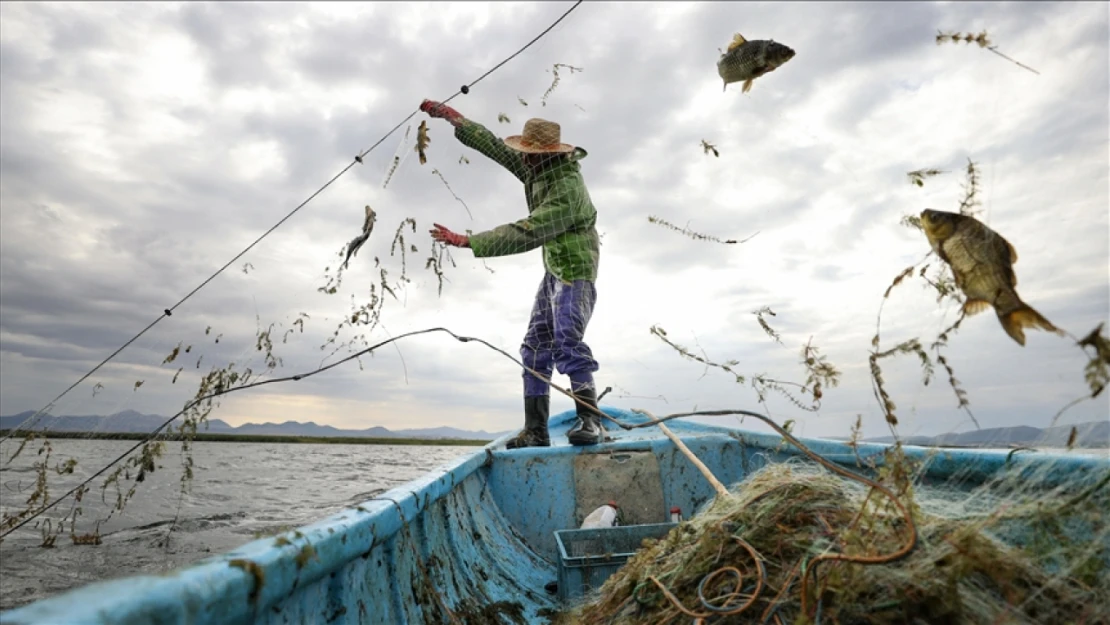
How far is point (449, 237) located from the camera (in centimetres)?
422

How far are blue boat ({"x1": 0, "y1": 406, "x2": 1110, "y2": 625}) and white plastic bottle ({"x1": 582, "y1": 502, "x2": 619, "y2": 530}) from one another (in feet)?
0.95

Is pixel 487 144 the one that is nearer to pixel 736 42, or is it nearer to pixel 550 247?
pixel 550 247

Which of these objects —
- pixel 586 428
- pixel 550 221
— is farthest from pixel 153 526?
pixel 550 221

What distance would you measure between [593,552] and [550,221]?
2.50m

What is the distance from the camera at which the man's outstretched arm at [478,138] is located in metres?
5.25

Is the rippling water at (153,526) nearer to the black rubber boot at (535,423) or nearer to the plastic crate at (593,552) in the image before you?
the black rubber boot at (535,423)

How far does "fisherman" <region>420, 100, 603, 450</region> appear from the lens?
464cm

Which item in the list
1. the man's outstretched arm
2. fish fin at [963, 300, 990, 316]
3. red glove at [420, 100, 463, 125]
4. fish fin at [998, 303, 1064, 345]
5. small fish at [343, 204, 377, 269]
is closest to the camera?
fish fin at [998, 303, 1064, 345]

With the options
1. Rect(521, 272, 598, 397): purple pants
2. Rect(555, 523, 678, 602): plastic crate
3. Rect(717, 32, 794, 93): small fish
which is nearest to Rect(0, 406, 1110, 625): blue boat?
Rect(555, 523, 678, 602): plastic crate

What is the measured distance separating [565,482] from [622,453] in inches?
19.3

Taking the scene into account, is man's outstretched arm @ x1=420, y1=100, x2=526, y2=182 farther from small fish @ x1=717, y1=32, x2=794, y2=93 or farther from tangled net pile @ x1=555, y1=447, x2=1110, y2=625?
tangled net pile @ x1=555, y1=447, x2=1110, y2=625

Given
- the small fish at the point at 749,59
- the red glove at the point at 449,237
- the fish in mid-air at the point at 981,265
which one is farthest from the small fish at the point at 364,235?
the fish in mid-air at the point at 981,265

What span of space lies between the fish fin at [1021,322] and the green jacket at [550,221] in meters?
3.25

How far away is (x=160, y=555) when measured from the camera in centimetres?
586
